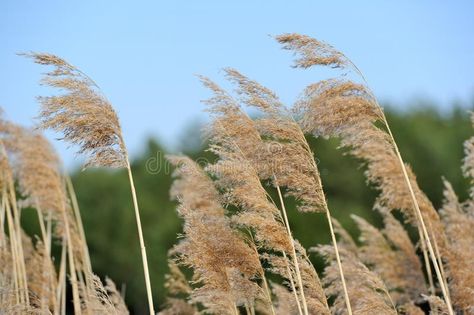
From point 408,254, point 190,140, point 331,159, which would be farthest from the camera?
point 190,140

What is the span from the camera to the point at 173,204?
31.4 metres

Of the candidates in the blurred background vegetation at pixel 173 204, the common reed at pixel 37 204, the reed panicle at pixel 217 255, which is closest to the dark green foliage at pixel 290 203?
the blurred background vegetation at pixel 173 204

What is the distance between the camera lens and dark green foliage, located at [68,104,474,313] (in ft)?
82.6

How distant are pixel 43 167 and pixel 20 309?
3001mm

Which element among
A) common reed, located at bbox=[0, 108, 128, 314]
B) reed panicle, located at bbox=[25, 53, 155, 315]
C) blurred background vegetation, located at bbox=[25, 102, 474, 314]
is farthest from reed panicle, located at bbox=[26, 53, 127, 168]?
blurred background vegetation, located at bbox=[25, 102, 474, 314]

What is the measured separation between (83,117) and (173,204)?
25.7m

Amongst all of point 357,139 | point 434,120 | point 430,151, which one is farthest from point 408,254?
point 434,120

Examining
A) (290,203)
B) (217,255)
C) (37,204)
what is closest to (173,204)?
(290,203)

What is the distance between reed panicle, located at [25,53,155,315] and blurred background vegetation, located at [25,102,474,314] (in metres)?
16.3

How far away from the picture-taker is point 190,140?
41.8 m

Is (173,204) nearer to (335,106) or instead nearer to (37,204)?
(37,204)

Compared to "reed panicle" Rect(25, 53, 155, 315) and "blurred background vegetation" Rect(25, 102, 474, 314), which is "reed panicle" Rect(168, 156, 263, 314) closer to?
"reed panicle" Rect(25, 53, 155, 315)

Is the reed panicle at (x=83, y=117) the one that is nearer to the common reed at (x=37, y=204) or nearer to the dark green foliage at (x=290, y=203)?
the common reed at (x=37, y=204)

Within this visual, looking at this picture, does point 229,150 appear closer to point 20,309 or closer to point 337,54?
point 337,54
